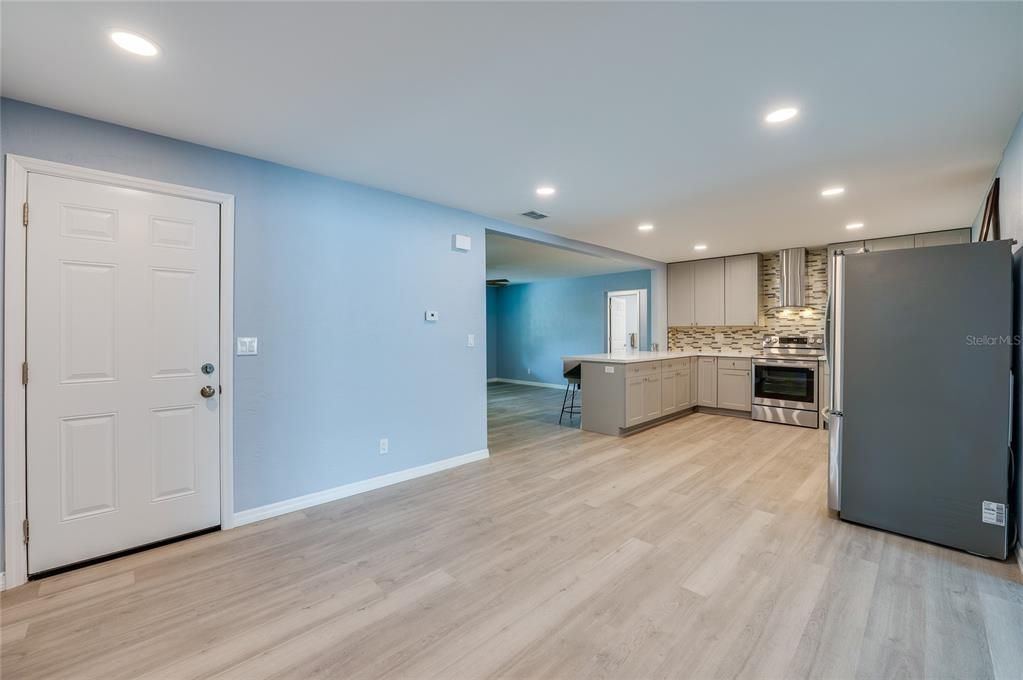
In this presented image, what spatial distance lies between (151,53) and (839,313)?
3946 millimetres

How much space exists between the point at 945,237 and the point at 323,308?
22.0ft

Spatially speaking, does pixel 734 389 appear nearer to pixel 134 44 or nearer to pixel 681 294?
pixel 681 294

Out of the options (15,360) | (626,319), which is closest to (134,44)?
(15,360)

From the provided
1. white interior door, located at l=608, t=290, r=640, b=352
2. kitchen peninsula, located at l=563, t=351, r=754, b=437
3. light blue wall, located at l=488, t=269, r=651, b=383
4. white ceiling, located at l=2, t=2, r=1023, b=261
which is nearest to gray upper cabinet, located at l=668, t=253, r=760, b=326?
kitchen peninsula, located at l=563, t=351, r=754, b=437

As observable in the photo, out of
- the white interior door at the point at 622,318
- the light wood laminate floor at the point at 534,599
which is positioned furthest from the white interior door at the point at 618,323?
the light wood laminate floor at the point at 534,599

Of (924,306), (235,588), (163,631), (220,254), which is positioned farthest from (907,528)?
(220,254)

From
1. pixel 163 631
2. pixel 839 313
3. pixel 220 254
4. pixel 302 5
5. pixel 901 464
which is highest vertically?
pixel 302 5

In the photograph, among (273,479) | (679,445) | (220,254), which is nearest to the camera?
(220,254)

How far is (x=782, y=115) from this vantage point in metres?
2.27

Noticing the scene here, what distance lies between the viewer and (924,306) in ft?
8.41

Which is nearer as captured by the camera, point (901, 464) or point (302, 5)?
point (302, 5)

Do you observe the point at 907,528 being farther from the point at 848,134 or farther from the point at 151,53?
the point at 151,53

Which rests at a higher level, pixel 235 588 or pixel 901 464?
pixel 901 464

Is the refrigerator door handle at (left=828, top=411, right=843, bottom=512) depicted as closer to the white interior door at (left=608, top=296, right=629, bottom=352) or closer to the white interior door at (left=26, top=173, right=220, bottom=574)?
the white interior door at (left=26, top=173, right=220, bottom=574)
